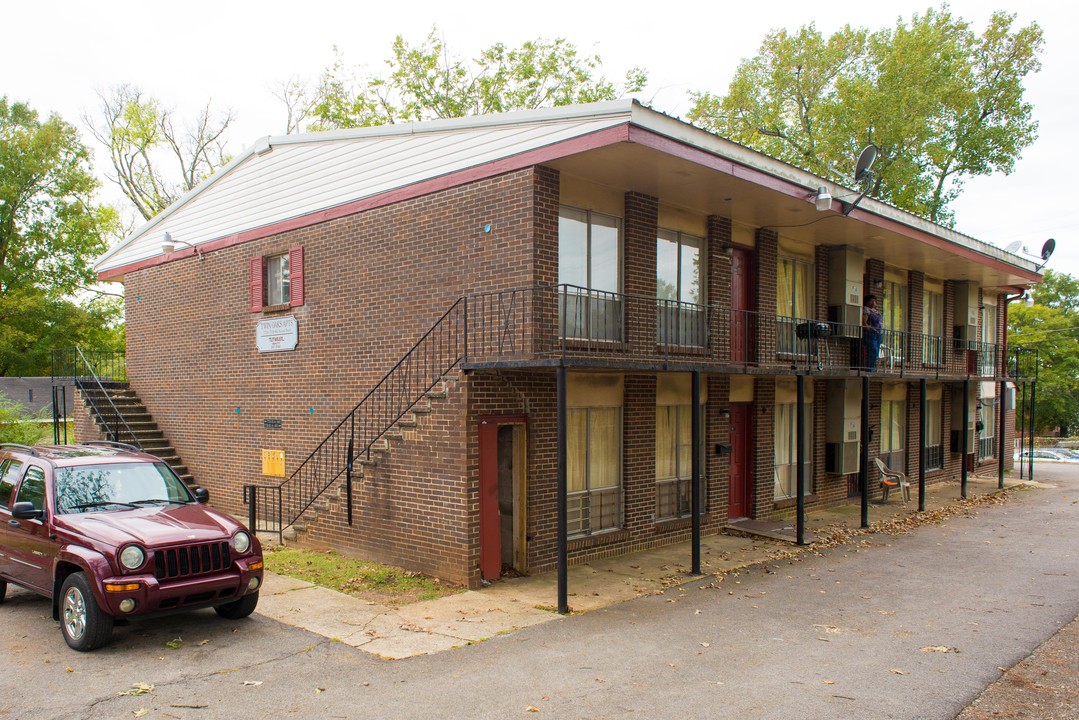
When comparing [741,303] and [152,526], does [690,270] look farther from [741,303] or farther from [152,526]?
[152,526]

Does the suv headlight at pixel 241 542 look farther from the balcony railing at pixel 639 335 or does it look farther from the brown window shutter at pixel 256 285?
the brown window shutter at pixel 256 285

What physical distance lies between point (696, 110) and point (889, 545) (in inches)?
1060

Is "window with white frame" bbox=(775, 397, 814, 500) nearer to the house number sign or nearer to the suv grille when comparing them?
the house number sign

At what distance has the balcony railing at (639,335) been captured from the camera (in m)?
10.4

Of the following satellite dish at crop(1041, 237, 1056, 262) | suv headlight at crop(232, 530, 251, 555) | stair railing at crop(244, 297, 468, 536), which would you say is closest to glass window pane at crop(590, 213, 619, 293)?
stair railing at crop(244, 297, 468, 536)

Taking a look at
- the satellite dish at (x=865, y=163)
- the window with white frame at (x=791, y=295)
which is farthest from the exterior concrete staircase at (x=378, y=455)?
the satellite dish at (x=865, y=163)

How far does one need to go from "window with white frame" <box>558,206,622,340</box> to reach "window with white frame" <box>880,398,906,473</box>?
10803 millimetres

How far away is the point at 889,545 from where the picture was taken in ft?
43.9

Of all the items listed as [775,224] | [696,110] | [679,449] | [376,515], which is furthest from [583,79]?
[376,515]

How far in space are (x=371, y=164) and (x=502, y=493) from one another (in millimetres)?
5972

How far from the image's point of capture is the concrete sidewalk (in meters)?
8.05

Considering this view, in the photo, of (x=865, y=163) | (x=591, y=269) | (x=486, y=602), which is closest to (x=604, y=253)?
(x=591, y=269)

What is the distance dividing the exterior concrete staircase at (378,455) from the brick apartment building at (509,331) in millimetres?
40

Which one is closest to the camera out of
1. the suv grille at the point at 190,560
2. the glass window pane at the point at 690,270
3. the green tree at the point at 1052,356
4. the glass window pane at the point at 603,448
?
the suv grille at the point at 190,560
